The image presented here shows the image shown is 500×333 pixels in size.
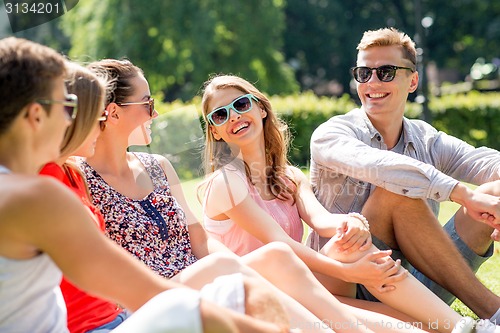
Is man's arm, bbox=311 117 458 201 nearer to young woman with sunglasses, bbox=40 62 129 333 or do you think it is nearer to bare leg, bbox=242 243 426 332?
bare leg, bbox=242 243 426 332

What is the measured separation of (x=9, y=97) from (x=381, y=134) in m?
2.96

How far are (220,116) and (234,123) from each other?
93mm

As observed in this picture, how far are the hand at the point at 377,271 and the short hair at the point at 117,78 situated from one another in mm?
1471

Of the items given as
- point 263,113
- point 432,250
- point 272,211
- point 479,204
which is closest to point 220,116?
point 263,113

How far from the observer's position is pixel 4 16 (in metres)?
5.74

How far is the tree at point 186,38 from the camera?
30578mm

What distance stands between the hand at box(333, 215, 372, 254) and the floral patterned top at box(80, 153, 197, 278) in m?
0.77

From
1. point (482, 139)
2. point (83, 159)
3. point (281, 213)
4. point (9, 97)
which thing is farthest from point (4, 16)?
point (482, 139)

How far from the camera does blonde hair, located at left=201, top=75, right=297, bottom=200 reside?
14.4 ft

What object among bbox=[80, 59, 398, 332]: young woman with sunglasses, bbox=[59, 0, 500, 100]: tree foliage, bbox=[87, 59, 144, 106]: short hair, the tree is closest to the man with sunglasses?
bbox=[80, 59, 398, 332]: young woman with sunglasses

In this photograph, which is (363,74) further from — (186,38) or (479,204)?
(186,38)

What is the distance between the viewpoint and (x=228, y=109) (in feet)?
14.2

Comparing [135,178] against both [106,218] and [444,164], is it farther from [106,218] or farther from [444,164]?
[444,164]

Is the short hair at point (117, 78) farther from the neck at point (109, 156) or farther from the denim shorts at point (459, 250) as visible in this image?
the denim shorts at point (459, 250)
